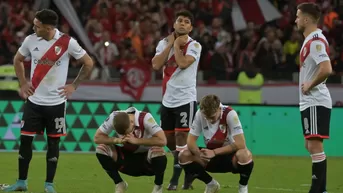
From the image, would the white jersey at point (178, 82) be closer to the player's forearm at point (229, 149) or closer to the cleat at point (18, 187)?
the player's forearm at point (229, 149)

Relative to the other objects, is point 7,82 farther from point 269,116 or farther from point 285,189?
point 285,189

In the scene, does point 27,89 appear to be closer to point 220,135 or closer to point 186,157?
point 186,157

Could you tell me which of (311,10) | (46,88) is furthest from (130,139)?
(311,10)

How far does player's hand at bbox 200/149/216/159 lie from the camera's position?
1076cm

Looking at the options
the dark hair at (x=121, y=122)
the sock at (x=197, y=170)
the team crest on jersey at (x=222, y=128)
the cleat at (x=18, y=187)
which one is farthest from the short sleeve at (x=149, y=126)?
the cleat at (x=18, y=187)

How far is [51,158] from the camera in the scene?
460 inches

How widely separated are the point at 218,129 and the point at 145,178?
3416mm

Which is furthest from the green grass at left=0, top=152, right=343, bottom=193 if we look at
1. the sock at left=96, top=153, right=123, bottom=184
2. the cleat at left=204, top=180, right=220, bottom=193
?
the sock at left=96, top=153, right=123, bottom=184

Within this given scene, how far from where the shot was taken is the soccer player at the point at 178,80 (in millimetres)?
12453

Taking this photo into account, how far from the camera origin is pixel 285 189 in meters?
12.8

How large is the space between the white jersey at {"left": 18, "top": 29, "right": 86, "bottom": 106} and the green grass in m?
1.21

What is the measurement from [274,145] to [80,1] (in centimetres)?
754

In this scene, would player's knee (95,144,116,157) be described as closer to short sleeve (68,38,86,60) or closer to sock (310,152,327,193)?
short sleeve (68,38,86,60)

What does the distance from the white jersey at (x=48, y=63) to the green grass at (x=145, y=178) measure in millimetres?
1209
